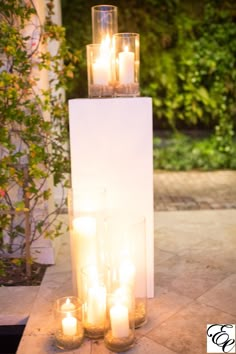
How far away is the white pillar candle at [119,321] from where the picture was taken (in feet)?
6.86

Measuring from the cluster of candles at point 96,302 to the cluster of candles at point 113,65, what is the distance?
0.69m

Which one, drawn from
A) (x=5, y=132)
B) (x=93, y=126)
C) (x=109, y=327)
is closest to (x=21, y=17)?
(x=5, y=132)

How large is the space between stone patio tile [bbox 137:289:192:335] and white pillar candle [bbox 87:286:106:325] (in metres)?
0.21

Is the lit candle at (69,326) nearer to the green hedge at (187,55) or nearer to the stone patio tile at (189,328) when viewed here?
the stone patio tile at (189,328)

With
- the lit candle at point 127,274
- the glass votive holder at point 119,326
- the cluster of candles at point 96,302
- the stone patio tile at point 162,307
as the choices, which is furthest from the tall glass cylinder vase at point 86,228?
the stone patio tile at point 162,307

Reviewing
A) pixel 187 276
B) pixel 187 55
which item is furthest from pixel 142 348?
pixel 187 55

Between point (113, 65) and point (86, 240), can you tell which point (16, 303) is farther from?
point (113, 65)

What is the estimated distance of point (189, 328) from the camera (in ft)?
7.37

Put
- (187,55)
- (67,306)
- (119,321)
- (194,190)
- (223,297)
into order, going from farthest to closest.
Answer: (187,55)
(194,190)
(223,297)
(67,306)
(119,321)

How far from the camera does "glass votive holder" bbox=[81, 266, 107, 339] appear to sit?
2.18 metres

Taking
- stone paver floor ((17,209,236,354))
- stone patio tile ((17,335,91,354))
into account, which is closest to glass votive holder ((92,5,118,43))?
stone paver floor ((17,209,236,354))

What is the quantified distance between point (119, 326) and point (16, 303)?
754 mm

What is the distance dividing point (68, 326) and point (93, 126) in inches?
39.0

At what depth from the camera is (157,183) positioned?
5.36 metres
